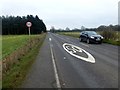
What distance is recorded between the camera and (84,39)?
34344 mm

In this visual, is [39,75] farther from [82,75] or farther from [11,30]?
[11,30]

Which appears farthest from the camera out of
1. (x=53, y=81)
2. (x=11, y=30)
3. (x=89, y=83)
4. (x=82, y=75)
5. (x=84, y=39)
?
(x=11, y=30)

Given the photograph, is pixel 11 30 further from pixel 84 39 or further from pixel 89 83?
pixel 89 83

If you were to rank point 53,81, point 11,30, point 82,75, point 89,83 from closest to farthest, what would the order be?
1. point 89,83
2. point 53,81
3. point 82,75
4. point 11,30

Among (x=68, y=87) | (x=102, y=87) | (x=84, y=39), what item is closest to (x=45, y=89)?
(x=68, y=87)

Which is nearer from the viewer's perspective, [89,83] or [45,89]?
[45,89]

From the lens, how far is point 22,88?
7457 mm

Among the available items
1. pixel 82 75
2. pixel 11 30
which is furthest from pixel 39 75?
pixel 11 30

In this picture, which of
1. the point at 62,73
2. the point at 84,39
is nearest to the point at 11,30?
the point at 84,39

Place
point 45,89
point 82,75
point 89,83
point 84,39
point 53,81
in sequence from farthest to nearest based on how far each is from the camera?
point 84,39 → point 82,75 → point 53,81 → point 89,83 → point 45,89

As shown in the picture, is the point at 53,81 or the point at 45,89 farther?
the point at 53,81

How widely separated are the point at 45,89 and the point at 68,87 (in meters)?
0.75

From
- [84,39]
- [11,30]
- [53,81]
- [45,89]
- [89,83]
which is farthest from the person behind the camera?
[11,30]

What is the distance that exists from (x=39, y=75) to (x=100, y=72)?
2593 millimetres
